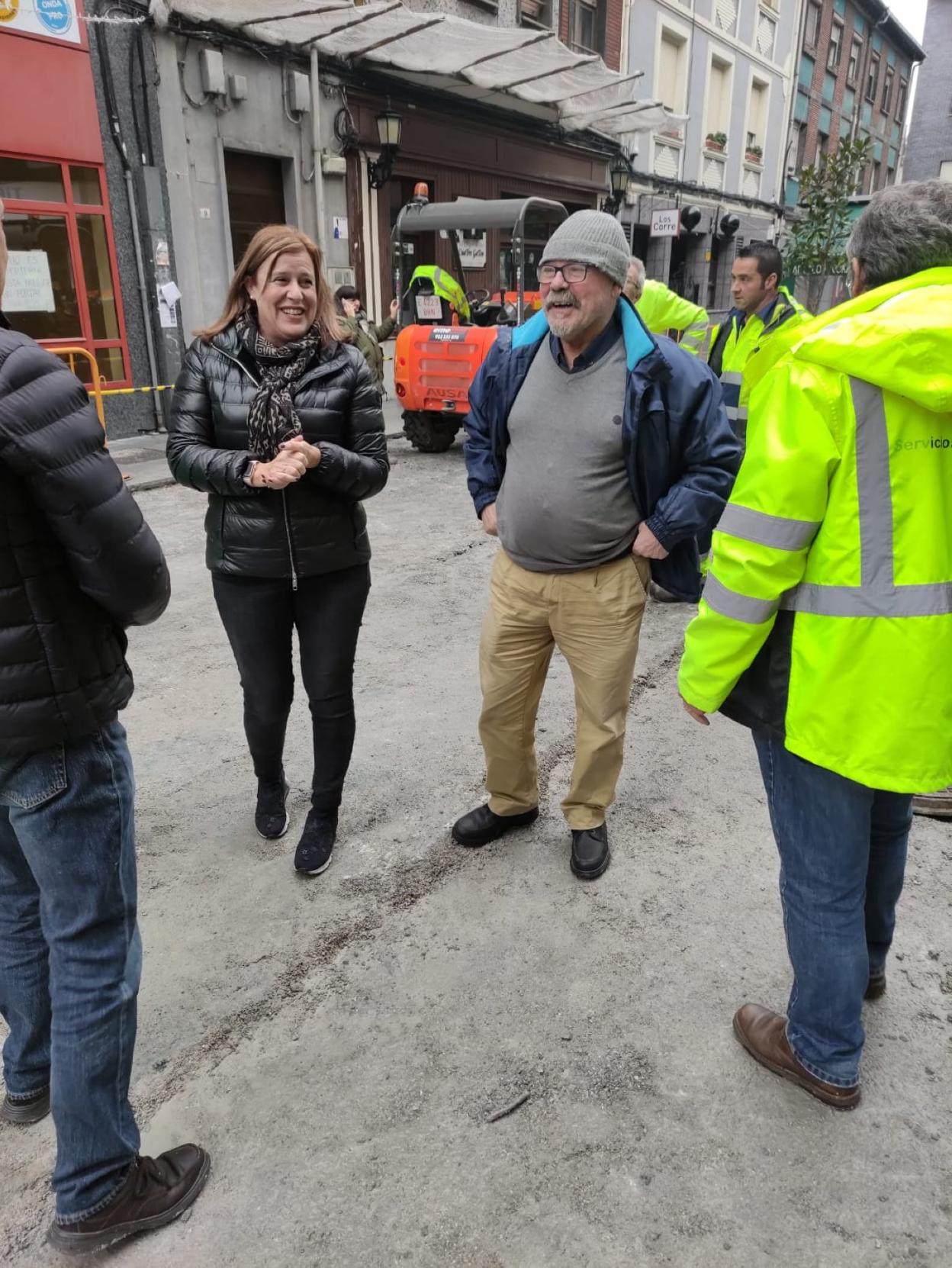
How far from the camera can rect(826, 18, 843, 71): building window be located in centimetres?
2848

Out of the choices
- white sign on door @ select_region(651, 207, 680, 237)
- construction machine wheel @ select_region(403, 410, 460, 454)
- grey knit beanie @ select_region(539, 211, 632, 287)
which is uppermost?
white sign on door @ select_region(651, 207, 680, 237)

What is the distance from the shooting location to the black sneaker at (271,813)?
3.05 metres

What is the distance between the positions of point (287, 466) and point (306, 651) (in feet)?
2.11

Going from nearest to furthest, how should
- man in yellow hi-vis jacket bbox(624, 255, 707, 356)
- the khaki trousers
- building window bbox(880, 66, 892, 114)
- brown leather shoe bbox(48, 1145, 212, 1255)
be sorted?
brown leather shoe bbox(48, 1145, 212, 1255) < the khaki trousers < man in yellow hi-vis jacket bbox(624, 255, 707, 356) < building window bbox(880, 66, 892, 114)

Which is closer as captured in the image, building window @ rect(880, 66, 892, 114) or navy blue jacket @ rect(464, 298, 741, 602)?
navy blue jacket @ rect(464, 298, 741, 602)

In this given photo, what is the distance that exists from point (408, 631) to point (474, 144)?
13.6 meters

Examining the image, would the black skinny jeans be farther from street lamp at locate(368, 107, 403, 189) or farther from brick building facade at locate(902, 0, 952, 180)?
brick building facade at locate(902, 0, 952, 180)

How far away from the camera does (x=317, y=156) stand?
12375mm

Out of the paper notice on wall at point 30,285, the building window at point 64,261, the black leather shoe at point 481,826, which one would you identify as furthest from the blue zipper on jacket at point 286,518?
the paper notice on wall at point 30,285

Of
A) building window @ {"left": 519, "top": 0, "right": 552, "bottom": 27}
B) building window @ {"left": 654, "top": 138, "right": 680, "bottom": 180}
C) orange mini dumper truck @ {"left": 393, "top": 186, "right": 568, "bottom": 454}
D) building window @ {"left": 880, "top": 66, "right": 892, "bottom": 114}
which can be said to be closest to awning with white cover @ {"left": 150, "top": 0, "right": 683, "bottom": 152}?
building window @ {"left": 519, "top": 0, "right": 552, "bottom": 27}

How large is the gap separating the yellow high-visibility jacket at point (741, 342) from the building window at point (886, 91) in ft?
122

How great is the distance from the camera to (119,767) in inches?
64.3

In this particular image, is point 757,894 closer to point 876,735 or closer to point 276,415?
point 876,735

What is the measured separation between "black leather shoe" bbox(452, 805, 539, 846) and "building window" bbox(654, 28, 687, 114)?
2190cm
